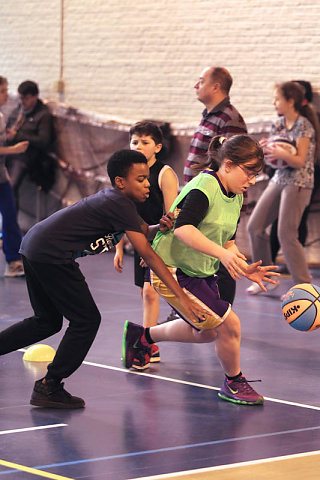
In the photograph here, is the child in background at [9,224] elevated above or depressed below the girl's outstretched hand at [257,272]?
below

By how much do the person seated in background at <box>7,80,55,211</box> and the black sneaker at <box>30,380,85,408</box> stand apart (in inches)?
331

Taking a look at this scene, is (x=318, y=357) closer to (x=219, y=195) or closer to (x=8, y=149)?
(x=219, y=195)

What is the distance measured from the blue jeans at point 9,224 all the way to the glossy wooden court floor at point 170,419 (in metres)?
2.76

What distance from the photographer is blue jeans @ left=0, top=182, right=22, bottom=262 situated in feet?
32.7

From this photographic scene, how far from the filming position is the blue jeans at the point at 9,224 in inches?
392

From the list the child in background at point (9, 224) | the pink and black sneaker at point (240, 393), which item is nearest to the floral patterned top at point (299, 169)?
the child in background at point (9, 224)

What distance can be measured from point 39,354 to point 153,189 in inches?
52.0

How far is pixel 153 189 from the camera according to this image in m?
6.38

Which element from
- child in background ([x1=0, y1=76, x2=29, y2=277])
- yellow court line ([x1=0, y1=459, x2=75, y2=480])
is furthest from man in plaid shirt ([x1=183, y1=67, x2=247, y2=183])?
yellow court line ([x1=0, y1=459, x2=75, y2=480])

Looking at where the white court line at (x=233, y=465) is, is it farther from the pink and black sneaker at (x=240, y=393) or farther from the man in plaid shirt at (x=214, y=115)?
the man in plaid shirt at (x=214, y=115)

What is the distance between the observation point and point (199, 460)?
13.7ft

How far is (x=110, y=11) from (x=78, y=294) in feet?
29.2

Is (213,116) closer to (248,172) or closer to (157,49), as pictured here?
(248,172)

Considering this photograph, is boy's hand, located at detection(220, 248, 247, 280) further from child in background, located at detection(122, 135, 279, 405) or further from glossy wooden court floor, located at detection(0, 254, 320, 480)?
glossy wooden court floor, located at detection(0, 254, 320, 480)
